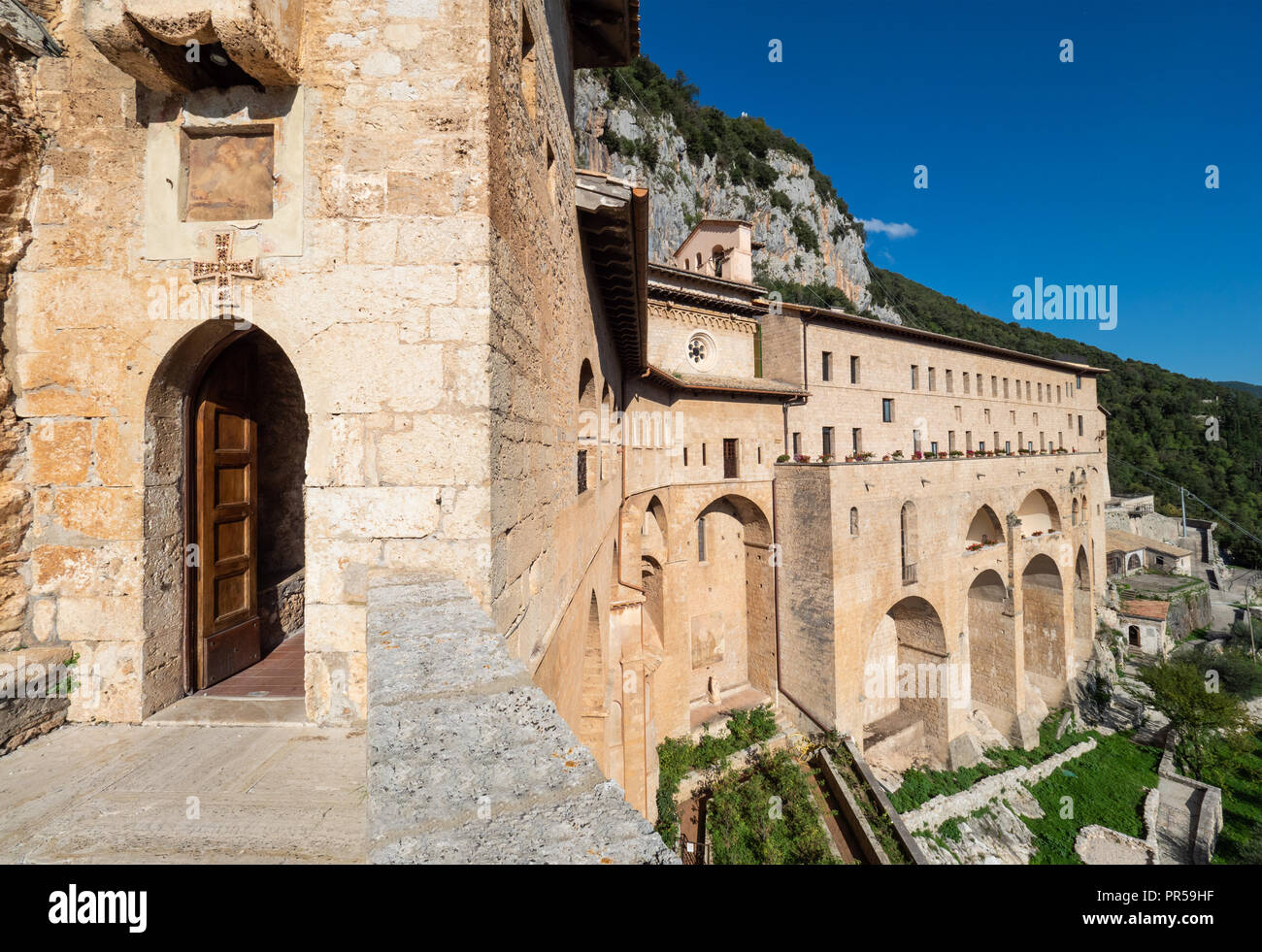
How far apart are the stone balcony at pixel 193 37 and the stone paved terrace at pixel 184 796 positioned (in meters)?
3.80

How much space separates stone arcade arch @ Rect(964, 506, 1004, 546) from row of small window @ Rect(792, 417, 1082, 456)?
3.73 m

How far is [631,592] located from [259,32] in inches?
396

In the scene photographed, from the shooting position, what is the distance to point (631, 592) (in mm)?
11445

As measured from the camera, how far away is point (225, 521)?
13.8 feet

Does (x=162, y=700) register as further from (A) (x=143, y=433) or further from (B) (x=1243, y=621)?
(B) (x=1243, y=621)

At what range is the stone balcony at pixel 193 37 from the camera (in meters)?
2.86

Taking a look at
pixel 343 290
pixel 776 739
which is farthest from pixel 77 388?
pixel 776 739

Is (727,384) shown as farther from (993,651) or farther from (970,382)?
(970,382)

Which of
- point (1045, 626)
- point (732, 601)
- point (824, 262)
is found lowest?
point (1045, 626)

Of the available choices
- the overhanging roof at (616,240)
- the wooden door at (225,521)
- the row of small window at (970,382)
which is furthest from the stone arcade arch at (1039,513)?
the wooden door at (225,521)

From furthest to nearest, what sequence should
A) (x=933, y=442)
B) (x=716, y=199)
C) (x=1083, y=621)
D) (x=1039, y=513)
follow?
(x=716, y=199), (x=933, y=442), (x=1039, y=513), (x=1083, y=621)

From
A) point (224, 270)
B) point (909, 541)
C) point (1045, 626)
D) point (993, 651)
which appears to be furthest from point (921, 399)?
point (224, 270)

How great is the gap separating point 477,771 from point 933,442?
3318 centimetres

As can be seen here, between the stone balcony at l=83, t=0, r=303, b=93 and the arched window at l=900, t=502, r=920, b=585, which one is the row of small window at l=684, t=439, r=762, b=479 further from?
the stone balcony at l=83, t=0, r=303, b=93
